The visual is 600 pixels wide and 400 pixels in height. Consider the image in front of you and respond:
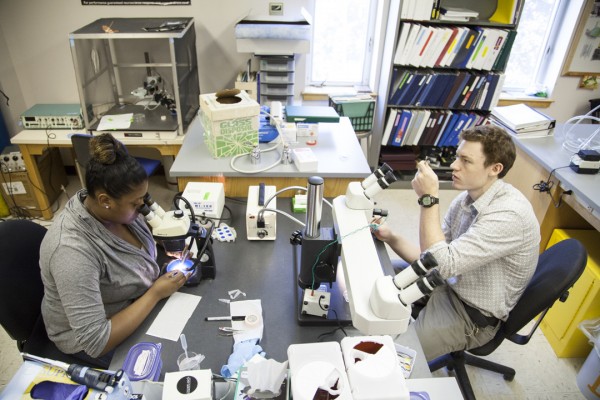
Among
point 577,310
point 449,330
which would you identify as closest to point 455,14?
point 577,310

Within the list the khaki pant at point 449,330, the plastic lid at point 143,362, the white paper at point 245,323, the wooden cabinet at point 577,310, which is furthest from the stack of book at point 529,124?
the plastic lid at point 143,362

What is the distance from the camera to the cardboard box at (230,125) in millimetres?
1955

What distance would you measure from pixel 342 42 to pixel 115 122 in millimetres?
2043

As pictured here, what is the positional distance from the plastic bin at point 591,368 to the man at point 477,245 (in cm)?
67

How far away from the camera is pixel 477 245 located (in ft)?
4.45

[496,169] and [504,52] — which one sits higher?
[504,52]

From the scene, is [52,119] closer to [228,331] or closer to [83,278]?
[83,278]

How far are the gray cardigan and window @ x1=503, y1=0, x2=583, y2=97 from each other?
12.4 feet

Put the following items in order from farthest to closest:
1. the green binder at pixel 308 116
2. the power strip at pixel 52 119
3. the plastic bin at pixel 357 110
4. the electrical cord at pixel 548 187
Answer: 1. the plastic bin at pixel 357 110
2. the power strip at pixel 52 119
3. the green binder at pixel 308 116
4. the electrical cord at pixel 548 187

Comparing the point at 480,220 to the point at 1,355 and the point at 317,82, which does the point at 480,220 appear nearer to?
the point at 1,355

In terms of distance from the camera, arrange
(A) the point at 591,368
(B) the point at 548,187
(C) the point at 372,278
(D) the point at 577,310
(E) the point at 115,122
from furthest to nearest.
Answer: (E) the point at 115,122 < (B) the point at 548,187 < (D) the point at 577,310 < (A) the point at 591,368 < (C) the point at 372,278

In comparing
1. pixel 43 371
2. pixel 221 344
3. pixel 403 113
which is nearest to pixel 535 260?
pixel 221 344

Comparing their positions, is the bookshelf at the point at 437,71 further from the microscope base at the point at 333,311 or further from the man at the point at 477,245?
the microscope base at the point at 333,311

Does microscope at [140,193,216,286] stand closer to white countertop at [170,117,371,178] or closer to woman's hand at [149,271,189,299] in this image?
woman's hand at [149,271,189,299]
